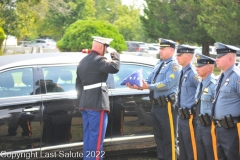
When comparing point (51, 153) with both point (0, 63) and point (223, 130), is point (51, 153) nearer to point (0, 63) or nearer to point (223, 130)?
point (0, 63)

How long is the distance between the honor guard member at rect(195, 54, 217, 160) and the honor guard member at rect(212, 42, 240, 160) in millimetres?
208

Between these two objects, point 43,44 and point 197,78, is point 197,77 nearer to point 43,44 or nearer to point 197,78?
point 197,78

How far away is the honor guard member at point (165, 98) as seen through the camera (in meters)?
5.79

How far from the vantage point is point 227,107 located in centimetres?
444

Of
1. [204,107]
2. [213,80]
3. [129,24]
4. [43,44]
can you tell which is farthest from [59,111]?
[43,44]

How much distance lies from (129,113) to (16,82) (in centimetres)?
162

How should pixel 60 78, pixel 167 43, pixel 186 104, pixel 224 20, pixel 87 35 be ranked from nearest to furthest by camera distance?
pixel 186 104, pixel 167 43, pixel 60 78, pixel 87 35, pixel 224 20

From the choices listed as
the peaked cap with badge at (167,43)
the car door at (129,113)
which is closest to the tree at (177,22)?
the car door at (129,113)

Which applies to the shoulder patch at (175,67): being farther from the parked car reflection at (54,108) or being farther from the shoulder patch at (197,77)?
the parked car reflection at (54,108)

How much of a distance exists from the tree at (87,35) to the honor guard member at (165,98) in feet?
32.7

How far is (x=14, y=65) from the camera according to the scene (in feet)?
18.6

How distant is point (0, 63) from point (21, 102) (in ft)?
1.96

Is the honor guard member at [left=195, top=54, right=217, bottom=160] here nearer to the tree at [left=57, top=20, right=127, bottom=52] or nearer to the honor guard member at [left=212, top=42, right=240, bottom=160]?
the honor guard member at [left=212, top=42, right=240, bottom=160]

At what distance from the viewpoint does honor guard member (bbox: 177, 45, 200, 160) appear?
17.2 feet
